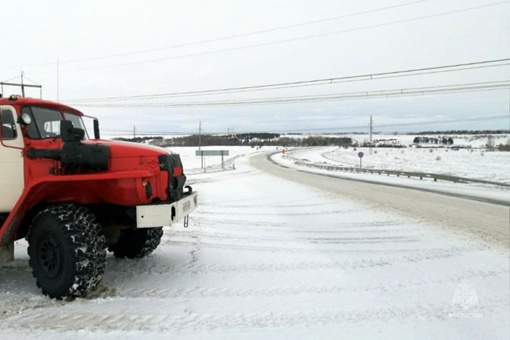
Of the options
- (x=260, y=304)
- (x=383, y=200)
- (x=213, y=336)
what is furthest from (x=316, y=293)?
(x=383, y=200)

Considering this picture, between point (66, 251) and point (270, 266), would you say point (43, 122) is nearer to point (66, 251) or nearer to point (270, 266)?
point (66, 251)

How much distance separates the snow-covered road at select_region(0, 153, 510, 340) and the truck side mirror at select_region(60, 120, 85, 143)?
1833 millimetres

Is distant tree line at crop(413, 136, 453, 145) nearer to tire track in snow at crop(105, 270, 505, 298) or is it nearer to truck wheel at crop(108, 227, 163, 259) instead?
tire track in snow at crop(105, 270, 505, 298)

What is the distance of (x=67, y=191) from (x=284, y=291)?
296cm

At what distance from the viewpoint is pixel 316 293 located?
5434 millimetres

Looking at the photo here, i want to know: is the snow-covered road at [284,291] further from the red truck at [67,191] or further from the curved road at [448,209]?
the curved road at [448,209]

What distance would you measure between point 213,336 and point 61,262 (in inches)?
82.3

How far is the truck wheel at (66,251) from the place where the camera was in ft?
16.0

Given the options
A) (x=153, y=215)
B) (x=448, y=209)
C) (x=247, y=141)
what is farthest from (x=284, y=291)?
(x=247, y=141)

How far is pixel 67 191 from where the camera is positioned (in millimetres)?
5371

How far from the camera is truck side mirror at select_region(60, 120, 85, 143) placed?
483 cm

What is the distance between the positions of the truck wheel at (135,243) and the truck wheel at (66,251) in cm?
152

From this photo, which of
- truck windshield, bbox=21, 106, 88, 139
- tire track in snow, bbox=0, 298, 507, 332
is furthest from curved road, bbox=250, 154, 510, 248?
truck windshield, bbox=21, 106, 88, 139

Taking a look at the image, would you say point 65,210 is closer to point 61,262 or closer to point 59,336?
point 61,262
